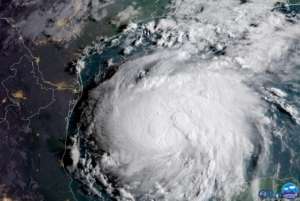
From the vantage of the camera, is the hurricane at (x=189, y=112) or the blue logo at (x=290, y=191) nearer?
the blue logo at (x=290, y=191)

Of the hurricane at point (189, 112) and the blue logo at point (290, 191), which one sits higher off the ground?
the hurricane at point (189, 112)

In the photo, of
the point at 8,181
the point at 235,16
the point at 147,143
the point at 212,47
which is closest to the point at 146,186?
the point at 147,143

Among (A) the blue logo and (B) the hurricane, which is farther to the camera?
(B) the hurricane

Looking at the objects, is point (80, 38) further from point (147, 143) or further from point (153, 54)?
point (147, 143)

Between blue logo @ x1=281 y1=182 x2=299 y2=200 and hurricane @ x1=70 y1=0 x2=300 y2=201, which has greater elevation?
hurricane @ x1=70 y1=0 x2=300 y2=201
